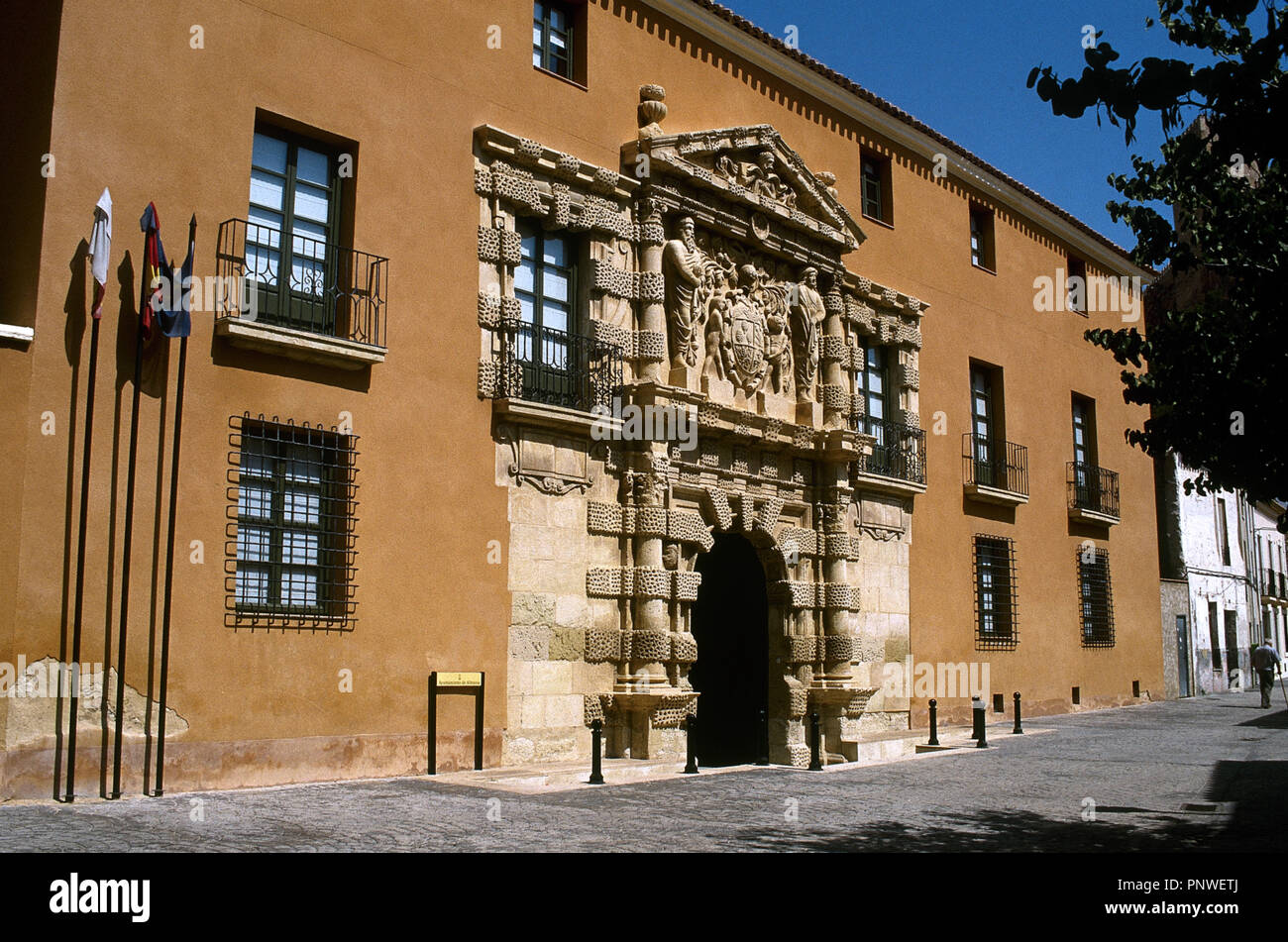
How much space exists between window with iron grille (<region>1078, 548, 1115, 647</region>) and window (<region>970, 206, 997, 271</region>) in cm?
597

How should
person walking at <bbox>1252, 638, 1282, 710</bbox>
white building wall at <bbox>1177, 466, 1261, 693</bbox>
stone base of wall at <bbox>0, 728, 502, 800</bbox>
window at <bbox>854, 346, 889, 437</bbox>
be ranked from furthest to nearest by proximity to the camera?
1. white building wall at <bbox>1177, 466, 1261, 693</bbox>
2. person walking at <bbox>1252, 638, 1282, 710</bbox>
3. window at <bbox>854, 346, 889, 437</bbox>
4. stone base of wall at <bbox>0, 728, 502, 800</bbox>

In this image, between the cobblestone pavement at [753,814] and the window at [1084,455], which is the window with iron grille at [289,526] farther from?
the window at [1084,455]

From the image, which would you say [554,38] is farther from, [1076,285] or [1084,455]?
[1084,455]

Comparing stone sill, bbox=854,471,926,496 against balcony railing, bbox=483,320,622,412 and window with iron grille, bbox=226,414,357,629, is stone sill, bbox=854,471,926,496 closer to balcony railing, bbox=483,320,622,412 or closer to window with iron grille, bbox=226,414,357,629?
balcony railing, bbox=483,320,622,412

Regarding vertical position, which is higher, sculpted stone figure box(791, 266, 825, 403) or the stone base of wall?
sculpted stone figure box(791, 266, 825, 403)

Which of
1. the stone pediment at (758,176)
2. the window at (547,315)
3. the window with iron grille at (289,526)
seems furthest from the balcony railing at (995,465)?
the window with iron grille at (289,526)

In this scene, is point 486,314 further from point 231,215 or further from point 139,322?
point 139,322

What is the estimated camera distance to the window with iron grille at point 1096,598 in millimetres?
23828

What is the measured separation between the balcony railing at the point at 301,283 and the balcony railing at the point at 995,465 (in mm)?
12115

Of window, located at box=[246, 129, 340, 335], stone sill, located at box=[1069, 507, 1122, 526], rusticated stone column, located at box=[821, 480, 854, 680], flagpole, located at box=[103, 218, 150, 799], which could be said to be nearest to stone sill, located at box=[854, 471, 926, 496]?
rusticated stone column, located at box=[821, 480, 854, 680]

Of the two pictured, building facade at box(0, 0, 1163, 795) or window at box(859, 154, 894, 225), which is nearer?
building facade at box(0, 0, 1163, 795)

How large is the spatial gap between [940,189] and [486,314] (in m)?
11.1

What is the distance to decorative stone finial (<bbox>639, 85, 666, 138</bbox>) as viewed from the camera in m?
15.2

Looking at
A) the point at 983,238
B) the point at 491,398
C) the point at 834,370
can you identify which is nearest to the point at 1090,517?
the point at 983,238
